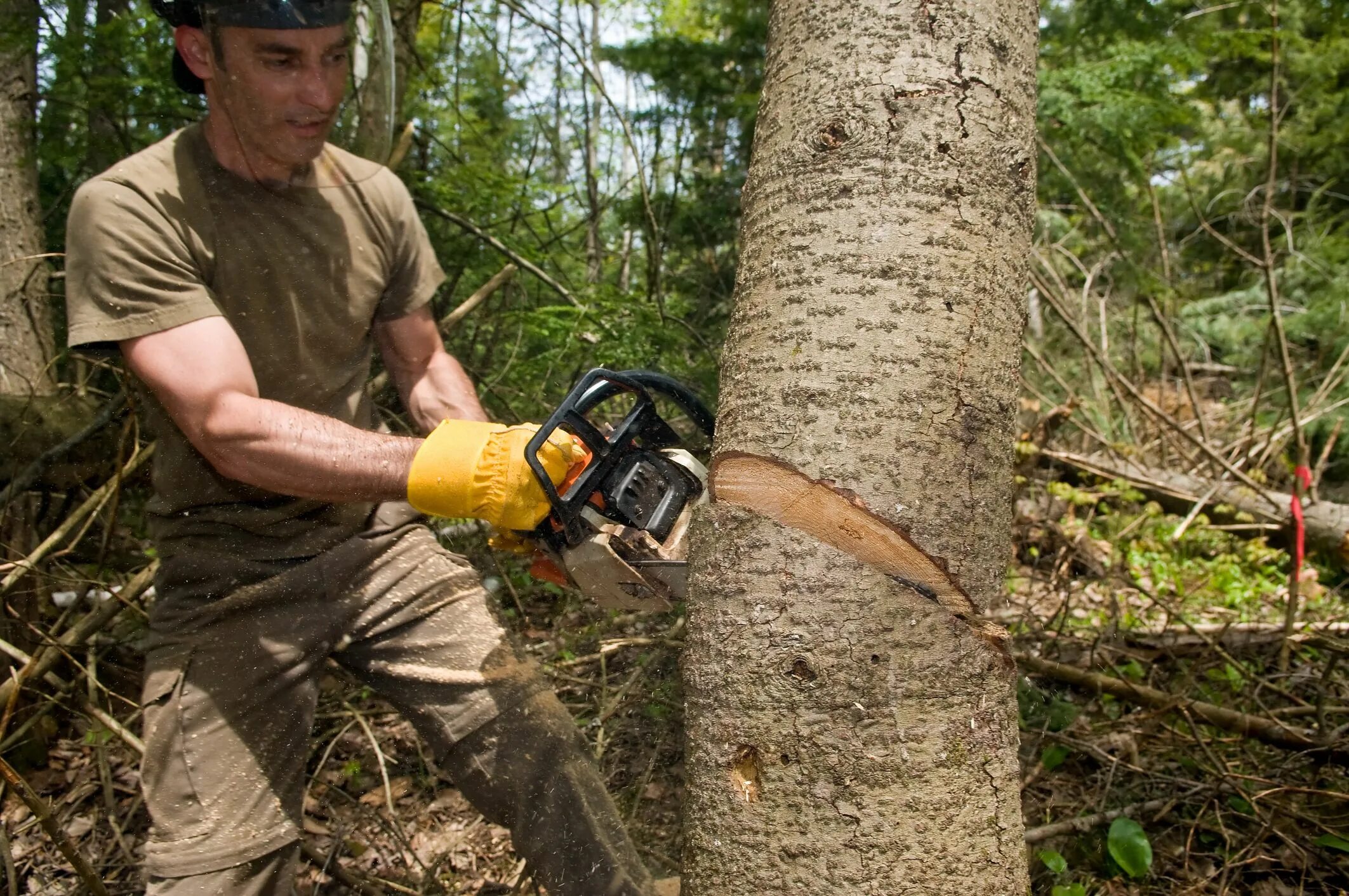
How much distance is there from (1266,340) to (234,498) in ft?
15.2

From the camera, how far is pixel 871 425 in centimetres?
95

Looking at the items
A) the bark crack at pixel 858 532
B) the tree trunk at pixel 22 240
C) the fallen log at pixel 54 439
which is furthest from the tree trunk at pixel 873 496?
the tree trunk at pixel 22 240

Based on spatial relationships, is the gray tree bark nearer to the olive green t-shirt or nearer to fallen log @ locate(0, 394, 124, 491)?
fallen log @ locate(0, 394, 124, 491)

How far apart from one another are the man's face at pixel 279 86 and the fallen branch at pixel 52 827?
154 cm

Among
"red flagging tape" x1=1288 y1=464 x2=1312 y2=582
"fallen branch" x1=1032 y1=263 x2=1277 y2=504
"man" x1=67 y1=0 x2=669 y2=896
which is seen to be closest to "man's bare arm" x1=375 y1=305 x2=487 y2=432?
"man" x1=67 y1=0 x2=669 y2=896

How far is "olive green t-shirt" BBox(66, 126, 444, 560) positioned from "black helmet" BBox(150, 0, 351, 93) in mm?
265

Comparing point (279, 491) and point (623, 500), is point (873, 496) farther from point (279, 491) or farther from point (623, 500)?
point (279, 491)

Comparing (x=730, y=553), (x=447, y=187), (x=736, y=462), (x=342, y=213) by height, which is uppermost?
(x=447, y=187)

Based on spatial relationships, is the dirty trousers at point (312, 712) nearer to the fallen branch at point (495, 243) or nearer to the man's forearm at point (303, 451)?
the man's forearm at point (303, 451)

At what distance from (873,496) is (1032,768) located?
80.7 inches

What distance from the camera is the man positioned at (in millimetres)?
1881

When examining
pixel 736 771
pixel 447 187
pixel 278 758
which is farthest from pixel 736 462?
pixel 447 187

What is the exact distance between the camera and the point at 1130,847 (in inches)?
84.5

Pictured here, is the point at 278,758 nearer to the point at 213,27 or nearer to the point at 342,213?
the point at 342,213
